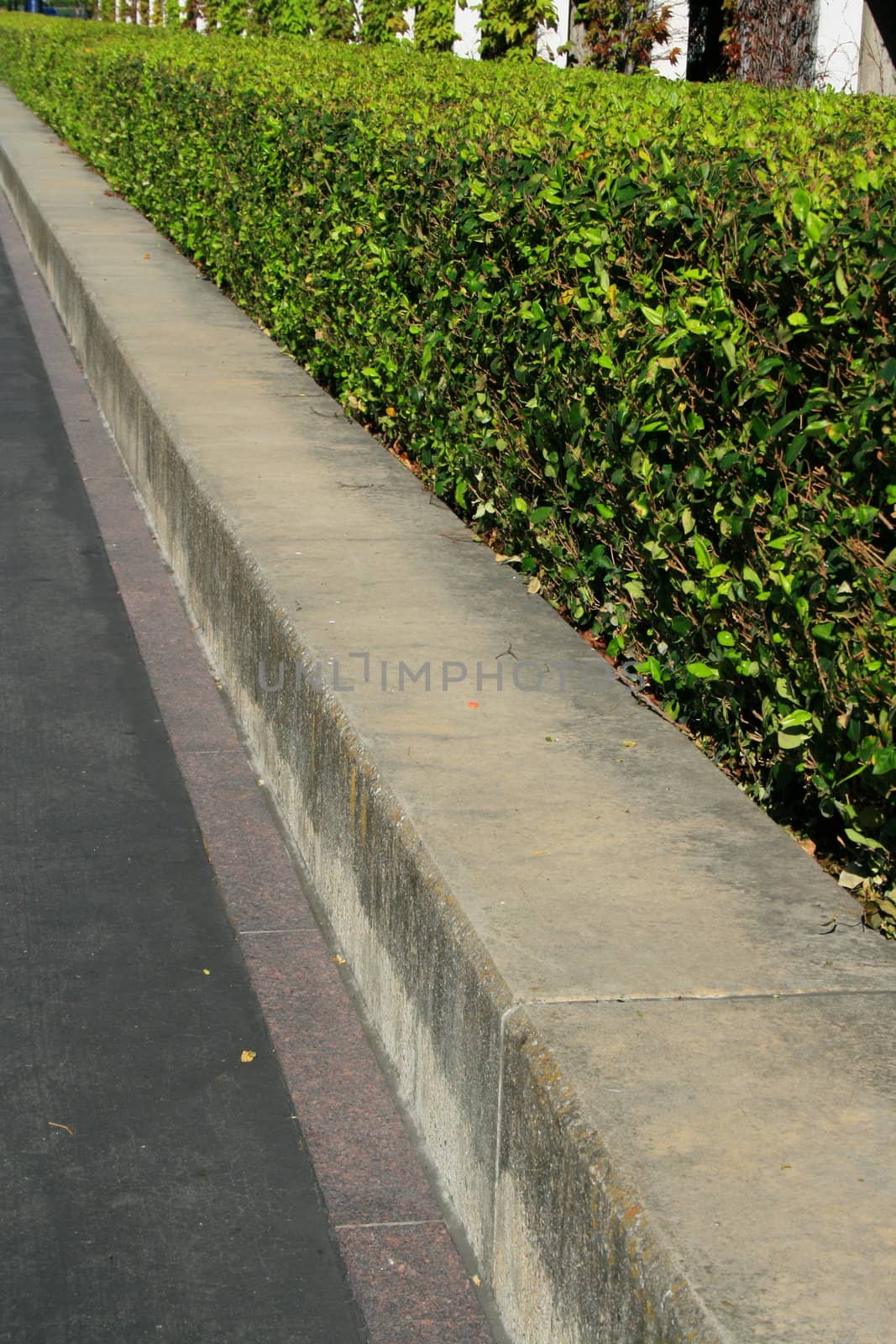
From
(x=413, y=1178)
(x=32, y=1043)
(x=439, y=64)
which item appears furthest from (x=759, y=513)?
(x=439, y=64)

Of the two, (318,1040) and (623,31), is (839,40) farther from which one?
(318,1040)

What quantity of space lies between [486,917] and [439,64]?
476 inches

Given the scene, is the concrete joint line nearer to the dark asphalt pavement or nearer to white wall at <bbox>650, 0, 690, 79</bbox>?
the dark asphalt pavement

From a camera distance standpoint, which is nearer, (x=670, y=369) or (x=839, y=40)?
(x=670, y=369)

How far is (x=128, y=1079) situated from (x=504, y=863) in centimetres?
98

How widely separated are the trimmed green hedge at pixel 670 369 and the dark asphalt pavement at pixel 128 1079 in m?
1.34

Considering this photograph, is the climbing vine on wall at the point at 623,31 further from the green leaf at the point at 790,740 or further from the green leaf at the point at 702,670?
the green leaf at the point at 790,740

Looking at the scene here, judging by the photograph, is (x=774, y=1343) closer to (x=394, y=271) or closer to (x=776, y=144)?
(x=776, y=144)

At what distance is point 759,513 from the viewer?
411 cm

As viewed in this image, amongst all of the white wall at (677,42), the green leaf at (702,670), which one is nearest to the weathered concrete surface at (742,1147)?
the green leaf at (702,670)

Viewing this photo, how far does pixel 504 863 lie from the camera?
3629mm

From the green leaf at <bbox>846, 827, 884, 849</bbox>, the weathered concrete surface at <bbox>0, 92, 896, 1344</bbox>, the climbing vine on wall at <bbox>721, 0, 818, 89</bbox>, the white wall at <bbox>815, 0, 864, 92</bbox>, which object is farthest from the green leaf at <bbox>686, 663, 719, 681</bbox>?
the climbing vine on wall at <bbox>721, 0, 818, 89</bbox>

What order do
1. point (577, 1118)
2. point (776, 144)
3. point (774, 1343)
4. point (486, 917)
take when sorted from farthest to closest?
1. point (776, 144)
2. point (486, 917)
3. point (577, 1118)
4. point (774, 1343)

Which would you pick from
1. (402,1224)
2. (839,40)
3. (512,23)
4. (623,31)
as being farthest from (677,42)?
(402,1224)
